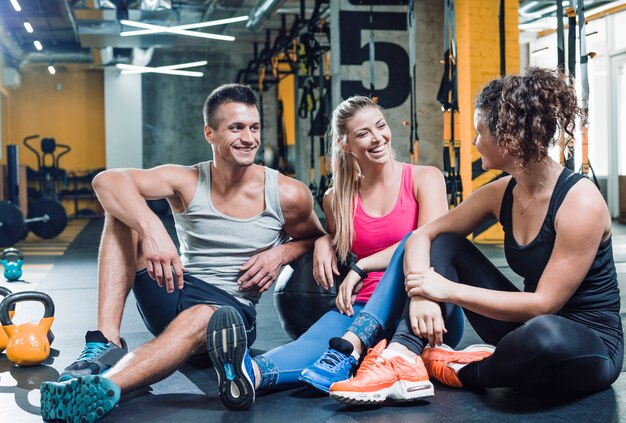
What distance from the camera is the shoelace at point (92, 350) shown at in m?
2.16

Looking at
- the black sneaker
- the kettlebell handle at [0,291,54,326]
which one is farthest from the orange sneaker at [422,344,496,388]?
the kettlebell handle at [0,291,54,326]

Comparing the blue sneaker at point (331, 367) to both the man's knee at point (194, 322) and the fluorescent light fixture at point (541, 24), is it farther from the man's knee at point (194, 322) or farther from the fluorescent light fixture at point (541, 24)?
the fluorescent light fixture at point (541, 24)

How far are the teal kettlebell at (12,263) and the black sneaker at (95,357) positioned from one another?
323 centimetres

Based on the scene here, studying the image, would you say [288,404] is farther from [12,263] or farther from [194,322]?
[12,263]

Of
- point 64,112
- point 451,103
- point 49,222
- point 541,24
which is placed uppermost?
point 541,24

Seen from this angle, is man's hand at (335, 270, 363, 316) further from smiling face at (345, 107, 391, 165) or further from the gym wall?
the gym wall

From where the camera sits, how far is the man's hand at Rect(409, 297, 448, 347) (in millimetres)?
2025

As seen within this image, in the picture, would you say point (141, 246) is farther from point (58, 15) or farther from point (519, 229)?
point (58, 15)

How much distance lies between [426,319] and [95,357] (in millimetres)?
939

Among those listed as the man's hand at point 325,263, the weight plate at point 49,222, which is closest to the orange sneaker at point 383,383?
the man's hand at point 325,263

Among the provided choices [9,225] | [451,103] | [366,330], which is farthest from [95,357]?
[9,225]

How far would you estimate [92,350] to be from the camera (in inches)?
86.4

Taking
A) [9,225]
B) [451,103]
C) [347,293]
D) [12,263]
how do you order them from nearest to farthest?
[347,293] → [451,103] → [12,263] → [9,225]

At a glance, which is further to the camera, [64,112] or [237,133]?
[64,112]
